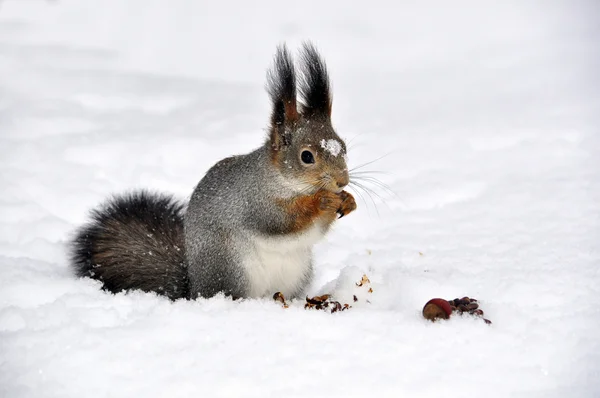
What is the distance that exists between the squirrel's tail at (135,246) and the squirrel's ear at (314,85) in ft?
1.84

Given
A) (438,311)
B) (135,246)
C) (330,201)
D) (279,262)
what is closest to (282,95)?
(330,201)

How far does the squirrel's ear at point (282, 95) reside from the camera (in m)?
1.73

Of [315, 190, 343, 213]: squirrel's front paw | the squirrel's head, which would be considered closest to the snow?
the squirrel's head

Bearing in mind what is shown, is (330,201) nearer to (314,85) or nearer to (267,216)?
(267,216)

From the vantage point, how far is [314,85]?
1.78m

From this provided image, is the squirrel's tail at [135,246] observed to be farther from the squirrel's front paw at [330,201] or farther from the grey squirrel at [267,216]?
the squirrel's front paw at [330,201]

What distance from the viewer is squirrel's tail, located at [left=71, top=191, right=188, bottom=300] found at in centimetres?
186

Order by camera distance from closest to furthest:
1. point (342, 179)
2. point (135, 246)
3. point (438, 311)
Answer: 1. point (438, 311)
2. point (342, 179)
3. point (135, 246)

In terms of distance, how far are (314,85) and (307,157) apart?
0.19 meters

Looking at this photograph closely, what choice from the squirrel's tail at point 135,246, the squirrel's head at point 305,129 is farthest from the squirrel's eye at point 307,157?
the squirrel's tail at point 135,246

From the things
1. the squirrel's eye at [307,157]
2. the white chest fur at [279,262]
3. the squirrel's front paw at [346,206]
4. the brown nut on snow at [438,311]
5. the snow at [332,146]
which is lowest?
the brown nut on snow at [438,311]

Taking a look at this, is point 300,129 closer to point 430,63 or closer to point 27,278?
point 27,278

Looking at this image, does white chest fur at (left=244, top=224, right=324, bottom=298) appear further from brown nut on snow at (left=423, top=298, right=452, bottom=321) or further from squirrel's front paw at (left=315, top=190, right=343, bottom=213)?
brown nut on snow at (left=423, top=298, right=452, bottom=321)

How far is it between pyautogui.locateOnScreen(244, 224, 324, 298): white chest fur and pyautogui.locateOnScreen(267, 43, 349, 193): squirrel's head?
0.13 metres
